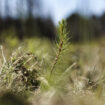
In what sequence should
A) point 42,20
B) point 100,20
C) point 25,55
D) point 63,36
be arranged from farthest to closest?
1. point 42,20
2. point 100,20
3. point 25,55
4. point 63,36

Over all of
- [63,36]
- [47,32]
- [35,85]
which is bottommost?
[47,32]

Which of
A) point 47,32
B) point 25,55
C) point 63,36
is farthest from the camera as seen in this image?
point 47,32

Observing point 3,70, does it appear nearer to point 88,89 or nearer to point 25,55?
point 25,55

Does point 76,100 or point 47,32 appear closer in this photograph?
point 76,100

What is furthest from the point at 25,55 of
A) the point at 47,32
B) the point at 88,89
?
the point at 47,32

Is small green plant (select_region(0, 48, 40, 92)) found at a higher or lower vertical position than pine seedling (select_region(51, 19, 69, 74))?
lower

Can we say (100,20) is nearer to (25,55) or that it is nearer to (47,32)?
(47,32)

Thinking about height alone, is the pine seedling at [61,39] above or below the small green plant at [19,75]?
above

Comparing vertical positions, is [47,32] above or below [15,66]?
below

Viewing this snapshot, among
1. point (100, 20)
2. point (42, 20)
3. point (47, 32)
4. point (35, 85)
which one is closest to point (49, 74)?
point (35, 85)
